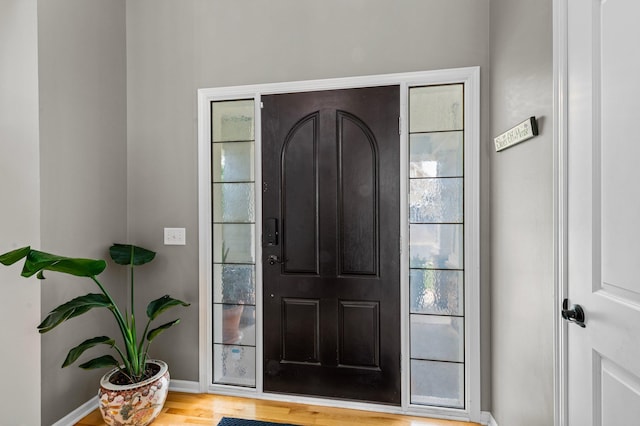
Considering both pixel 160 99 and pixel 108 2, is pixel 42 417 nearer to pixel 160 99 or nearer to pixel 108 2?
pixel 160 99

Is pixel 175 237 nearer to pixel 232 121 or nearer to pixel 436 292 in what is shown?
pixel 232 121

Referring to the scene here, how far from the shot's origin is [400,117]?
2414 millimetres

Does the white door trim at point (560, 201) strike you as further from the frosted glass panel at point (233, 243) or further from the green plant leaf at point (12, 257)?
the green plant leaf at point (12, 257)

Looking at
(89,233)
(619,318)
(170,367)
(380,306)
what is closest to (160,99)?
(89,233)

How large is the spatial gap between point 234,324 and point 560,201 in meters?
2.18

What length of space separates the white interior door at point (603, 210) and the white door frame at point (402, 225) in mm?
963

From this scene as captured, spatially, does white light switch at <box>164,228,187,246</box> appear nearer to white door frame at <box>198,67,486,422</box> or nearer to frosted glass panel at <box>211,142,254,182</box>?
white door frame at <box>198,67,486,422</box>

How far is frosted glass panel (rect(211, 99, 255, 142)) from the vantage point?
2682mm

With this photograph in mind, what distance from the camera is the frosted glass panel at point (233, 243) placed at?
106 inches

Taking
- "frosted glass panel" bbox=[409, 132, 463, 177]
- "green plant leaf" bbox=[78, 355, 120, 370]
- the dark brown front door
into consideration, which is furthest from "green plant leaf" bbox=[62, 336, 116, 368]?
"frosted glass panel" bbox=[409, 132, 463, 177]

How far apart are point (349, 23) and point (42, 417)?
3.01 metres

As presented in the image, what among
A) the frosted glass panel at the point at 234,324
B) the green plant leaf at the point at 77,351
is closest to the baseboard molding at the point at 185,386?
the frosted glass panel at the point at 234,324

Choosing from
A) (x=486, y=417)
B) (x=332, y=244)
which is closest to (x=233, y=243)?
(x=332, y=244)

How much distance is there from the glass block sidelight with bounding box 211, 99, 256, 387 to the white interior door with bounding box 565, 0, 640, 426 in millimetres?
1927
